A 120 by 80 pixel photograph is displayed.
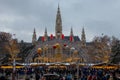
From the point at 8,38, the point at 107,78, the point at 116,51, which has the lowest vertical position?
the point at 107,78

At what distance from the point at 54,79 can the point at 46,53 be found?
121 m

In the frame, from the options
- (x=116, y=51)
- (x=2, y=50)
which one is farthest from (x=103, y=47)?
(x=2, y=50)

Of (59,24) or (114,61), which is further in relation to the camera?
(59,24)

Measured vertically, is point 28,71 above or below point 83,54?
below

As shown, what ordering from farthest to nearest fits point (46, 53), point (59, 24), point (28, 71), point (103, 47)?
point (59, 24) → point (46, 53) → point (103, 47) → point (28, 71)

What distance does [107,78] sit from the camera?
3684cm

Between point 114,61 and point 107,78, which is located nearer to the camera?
point 107,78

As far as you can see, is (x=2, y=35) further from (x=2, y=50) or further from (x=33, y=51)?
(x=33, y=51)

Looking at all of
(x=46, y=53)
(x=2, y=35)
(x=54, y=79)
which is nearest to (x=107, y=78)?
(x=54, y=79)

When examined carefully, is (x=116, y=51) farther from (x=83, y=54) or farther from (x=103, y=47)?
(x=83, y=54)

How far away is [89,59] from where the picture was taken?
138m

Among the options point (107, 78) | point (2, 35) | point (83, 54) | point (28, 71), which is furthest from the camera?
point (83, 54)

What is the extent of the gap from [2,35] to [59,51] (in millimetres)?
40700

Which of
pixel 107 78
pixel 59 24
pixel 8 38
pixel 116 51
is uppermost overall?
pixel 59 24
